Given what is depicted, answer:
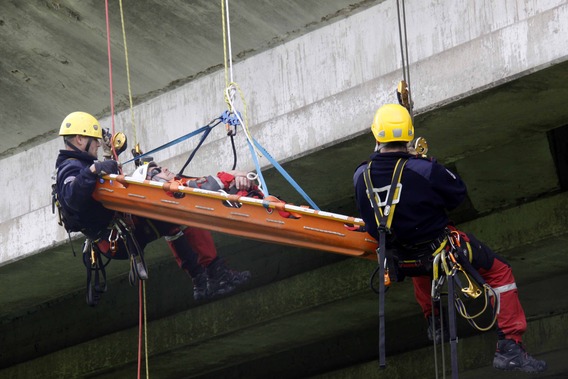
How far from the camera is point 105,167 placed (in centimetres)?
1048

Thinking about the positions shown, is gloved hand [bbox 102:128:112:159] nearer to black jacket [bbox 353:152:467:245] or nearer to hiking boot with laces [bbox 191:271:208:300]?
hiking boot with laces [bbox 191:271:208:300]

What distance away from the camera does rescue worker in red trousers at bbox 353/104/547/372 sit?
9.88 meters

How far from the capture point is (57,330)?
54.7 feet

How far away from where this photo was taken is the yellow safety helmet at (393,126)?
10023mm

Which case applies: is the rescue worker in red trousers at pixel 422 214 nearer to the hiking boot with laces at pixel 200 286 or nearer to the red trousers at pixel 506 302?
the red trousers at pixel 506 302

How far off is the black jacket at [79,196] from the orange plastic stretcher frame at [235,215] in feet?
0.36

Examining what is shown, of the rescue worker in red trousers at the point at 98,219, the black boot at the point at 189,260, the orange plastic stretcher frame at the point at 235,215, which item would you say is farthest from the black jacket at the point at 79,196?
the black boot at the point at 189,260

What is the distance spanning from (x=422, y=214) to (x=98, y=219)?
2.39 metres

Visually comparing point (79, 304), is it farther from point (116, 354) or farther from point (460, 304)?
point (460, 304)

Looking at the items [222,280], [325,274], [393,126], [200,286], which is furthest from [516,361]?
[325,274]

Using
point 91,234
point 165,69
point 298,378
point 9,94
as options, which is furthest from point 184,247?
point 298,378

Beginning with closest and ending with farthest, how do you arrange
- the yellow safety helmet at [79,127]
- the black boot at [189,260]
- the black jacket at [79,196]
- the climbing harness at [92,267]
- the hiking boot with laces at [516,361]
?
the hiking boot with laces at [516,361], the black jacket at [79,196], the yellow safety helmet at [79,127], the climbing harness at [92,267], the black boot at [189,260]

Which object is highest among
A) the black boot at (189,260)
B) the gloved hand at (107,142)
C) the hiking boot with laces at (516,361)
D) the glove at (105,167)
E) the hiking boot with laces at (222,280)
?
the gloved hand at (107,142)

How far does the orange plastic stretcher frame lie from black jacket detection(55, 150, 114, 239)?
111 millimetres
